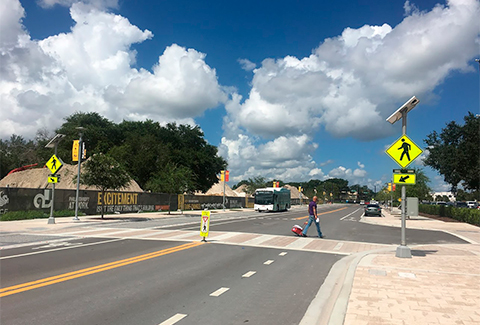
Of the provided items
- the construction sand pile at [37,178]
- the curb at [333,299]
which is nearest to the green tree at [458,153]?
the curb at [333,299]

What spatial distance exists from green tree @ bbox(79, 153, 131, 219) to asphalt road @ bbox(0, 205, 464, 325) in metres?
14.1

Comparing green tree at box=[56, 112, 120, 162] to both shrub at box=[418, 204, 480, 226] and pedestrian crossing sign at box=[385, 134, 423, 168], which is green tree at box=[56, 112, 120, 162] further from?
pedestrian crossing sign at box=[385, 134, 423, 168]

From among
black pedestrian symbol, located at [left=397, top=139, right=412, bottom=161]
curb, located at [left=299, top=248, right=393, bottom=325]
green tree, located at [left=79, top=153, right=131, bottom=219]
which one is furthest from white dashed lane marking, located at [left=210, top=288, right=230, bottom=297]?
green tree, located at [left=79, top=153, right=131, bottom=219]

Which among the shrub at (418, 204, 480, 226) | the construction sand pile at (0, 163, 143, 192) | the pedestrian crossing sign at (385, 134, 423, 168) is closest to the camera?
the pedestrian crossing sign at (385, 134, 423, 168)

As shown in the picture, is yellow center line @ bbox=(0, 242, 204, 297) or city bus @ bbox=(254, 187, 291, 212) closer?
yellow center line @ bbox=(0, 242, 204, 297)

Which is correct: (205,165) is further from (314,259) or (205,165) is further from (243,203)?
(314,259)

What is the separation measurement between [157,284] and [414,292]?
4853mm

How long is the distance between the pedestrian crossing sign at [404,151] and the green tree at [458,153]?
24099 mm

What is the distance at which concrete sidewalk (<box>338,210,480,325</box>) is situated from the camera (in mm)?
5191

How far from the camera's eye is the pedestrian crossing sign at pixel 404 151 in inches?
439

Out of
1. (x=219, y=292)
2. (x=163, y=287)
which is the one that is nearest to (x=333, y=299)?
(x=219, y=292)

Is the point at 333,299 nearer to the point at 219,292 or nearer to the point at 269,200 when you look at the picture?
the point at 219,292

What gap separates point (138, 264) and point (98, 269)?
3.32 ft

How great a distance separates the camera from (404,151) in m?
11.2
